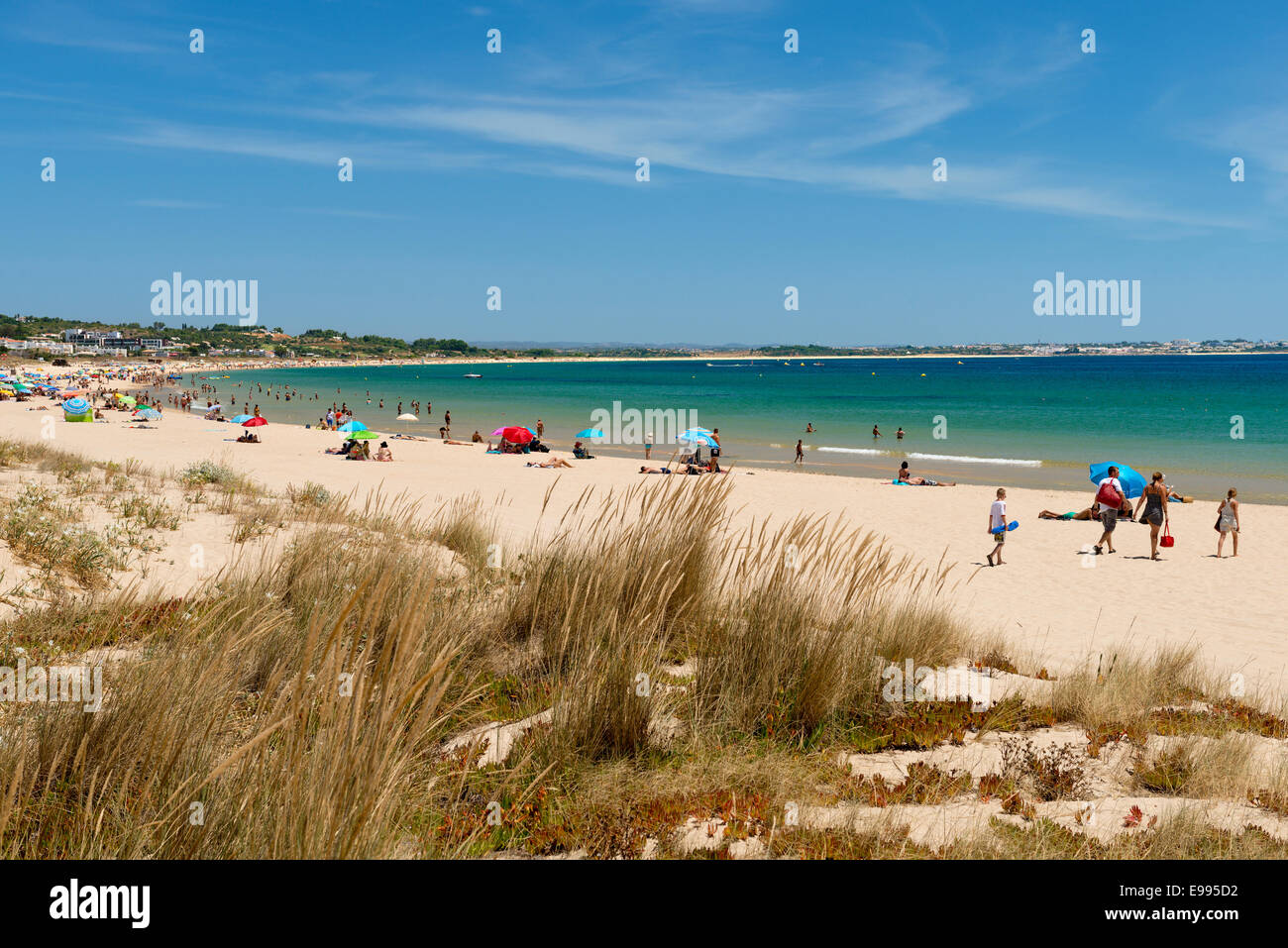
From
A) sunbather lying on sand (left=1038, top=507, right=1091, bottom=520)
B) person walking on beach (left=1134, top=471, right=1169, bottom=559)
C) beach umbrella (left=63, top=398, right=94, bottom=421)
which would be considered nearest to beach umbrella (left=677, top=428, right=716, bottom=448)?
sunbather lying on sand (left=1038, top=507, right=1091, bottom=520)

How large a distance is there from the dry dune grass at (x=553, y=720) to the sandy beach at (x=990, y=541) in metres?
0.81

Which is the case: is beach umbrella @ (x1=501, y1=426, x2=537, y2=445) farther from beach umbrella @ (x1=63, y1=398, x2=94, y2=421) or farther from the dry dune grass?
the dry dune grass

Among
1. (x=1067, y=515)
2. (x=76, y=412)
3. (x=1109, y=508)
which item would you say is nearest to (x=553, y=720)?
(x=1109, y=508)

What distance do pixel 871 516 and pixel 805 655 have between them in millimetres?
15572

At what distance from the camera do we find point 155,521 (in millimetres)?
8156

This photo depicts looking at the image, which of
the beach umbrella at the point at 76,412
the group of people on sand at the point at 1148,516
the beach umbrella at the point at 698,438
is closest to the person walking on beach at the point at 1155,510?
the group of people on sand at the point at 1148,516

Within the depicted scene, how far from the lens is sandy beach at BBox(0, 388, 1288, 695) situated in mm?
8633

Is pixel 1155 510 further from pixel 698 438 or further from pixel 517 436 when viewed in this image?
pixel 517 436

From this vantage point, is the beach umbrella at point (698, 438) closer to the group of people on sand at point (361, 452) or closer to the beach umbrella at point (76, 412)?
the group of people on sand at point (361, 452)

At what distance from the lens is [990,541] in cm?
1575

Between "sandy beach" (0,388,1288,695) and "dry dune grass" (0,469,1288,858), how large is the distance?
31.8 inches

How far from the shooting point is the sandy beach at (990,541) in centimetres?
863

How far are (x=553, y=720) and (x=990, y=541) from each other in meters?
14.6
